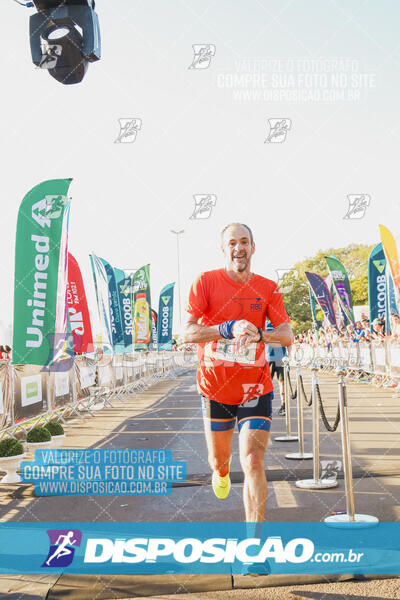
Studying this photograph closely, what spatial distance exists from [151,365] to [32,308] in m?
18.8

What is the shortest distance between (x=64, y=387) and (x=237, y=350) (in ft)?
30.3

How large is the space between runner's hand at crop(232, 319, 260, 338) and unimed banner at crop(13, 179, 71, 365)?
20.0ft

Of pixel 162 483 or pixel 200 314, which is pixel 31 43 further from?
pixel 162 483

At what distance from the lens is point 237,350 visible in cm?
416

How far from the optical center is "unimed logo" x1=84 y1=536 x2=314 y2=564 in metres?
4.18

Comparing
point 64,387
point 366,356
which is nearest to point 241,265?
point 64,387

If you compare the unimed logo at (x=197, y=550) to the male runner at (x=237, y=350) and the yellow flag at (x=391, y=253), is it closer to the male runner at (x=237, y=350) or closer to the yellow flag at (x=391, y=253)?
the male runner at (x=237, y=350)

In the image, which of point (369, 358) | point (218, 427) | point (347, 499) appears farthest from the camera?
point (369, 358)

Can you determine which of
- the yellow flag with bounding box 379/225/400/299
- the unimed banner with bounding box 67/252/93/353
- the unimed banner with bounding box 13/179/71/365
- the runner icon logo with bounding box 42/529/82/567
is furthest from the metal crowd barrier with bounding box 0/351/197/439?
the yellow flag with bounding box 379/225/400/299

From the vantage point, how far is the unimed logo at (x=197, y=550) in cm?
418

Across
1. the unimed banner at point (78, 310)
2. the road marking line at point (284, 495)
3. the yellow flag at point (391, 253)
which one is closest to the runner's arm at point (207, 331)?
the road marking line at point (284, 495)

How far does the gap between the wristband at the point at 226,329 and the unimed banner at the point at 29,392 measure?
19.9ft

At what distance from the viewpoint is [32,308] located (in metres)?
9.49

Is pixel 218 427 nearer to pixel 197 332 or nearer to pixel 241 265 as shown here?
pixel 197 332
